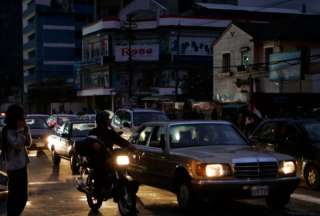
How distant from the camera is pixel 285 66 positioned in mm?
38062

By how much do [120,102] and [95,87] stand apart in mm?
5968

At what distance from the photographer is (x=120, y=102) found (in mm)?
64375

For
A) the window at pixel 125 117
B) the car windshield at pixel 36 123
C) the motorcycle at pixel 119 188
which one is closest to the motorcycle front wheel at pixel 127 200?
the motorcycle at pixel 119 188

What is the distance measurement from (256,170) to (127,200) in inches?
81.0

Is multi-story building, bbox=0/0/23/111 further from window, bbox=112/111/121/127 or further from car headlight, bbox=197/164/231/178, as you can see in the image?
car headlight, bbox=197/164/231/178

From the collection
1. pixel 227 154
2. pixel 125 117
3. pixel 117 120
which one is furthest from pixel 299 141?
pixel 117 120

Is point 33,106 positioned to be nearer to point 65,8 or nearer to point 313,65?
point 65,8

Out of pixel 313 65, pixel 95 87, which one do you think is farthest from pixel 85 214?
pixel 95 87

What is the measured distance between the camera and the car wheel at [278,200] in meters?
11.2

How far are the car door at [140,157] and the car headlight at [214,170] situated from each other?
226 cm

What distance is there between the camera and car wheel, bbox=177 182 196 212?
35.3 ft

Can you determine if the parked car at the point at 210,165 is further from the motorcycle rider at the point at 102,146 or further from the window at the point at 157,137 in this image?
the motorcycle rider at the point at 102,146

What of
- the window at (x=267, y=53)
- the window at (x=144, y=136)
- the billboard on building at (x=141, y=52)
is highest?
the billboard on building at (x=141, y=52)

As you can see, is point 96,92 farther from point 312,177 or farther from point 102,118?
point 102,118
